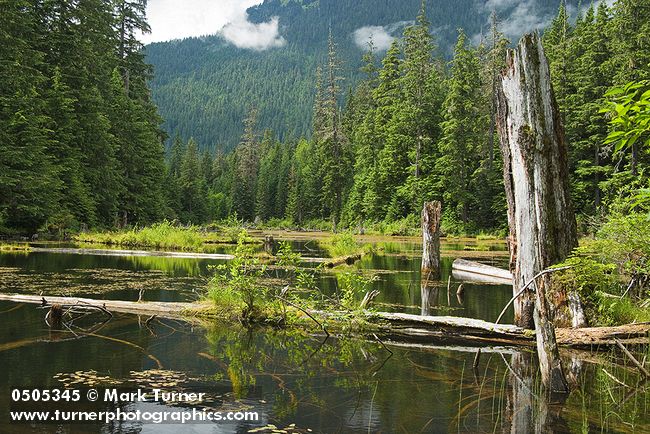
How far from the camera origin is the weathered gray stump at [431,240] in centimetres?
1602

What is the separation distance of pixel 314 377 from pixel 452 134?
42.6 metres

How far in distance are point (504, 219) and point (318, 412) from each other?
4200 cm

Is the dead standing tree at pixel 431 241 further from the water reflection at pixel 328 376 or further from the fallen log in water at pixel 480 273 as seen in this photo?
the water reflection at pixel 328 376

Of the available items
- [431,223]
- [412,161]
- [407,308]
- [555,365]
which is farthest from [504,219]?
[555,365]

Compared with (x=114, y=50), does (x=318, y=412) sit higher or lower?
lower

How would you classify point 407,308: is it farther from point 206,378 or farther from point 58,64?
point 58,64

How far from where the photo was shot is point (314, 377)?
5723 millimetres

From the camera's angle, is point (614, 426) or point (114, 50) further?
point (114, 50)

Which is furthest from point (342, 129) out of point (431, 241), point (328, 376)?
point (328, 376)

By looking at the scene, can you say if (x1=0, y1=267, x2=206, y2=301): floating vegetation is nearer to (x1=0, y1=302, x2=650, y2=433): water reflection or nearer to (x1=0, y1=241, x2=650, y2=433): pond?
(x1=0, y1=241, x2=650, y2=433): pond

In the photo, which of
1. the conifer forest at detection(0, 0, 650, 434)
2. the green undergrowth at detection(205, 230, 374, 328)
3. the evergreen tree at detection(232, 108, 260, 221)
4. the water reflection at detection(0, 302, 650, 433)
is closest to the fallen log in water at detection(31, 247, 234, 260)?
the conifer forest at detection(0, 0, 650, 434)

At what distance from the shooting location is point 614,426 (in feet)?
14.2

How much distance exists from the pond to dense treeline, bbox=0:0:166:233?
2141cm

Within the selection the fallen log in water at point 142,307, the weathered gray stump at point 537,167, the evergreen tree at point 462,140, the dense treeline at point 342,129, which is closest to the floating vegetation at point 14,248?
the dense treeline at point 342,129
